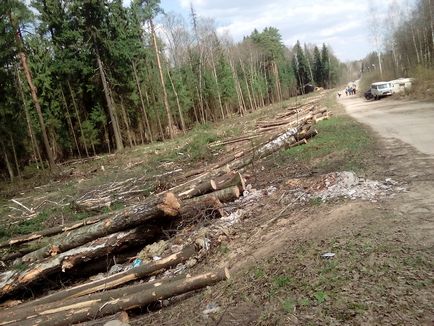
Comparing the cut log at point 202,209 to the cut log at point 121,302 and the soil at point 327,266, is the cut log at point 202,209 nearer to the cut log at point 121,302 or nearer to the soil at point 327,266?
the soil at point 327,266

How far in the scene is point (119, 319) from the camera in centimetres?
496

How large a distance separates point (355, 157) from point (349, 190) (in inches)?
132

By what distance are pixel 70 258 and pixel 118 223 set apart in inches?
44.5

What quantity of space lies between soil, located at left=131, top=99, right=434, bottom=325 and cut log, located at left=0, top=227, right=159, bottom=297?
6.57ft

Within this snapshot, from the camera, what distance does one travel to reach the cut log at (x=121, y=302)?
5352 mm

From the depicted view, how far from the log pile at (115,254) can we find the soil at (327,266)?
326 millimetres

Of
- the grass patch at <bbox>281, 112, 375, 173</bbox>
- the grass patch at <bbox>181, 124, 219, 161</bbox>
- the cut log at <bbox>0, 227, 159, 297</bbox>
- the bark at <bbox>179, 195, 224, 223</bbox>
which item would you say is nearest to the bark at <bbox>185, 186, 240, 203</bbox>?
the bark at <bbox>179, 195, 224, 223</bbox>

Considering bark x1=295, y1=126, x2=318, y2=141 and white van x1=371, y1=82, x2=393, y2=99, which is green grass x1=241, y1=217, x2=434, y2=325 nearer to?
bark x1=295, y1=126, x2=318, y2=141

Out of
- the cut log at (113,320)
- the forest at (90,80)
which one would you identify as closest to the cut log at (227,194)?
the cut log at (113,320)

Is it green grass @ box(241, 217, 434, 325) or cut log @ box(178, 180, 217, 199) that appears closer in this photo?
green grass @ box(241, 217, 434, 325)

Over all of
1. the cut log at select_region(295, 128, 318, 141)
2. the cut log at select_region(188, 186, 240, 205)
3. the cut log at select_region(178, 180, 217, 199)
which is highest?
the cut log at select_region(295, 128, 318, 141)

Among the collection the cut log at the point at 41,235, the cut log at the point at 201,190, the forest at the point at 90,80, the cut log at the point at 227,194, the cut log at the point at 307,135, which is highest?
the forest at the point at 90,80

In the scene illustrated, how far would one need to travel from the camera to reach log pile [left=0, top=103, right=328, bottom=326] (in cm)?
546

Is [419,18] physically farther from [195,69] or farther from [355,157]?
[355,157]
